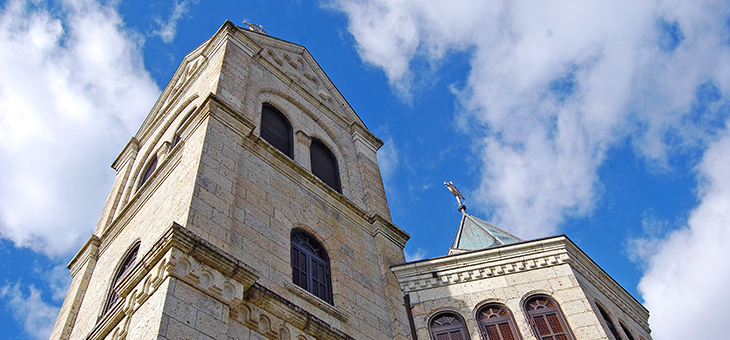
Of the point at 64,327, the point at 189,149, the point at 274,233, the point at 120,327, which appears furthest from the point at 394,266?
the point at 64,327

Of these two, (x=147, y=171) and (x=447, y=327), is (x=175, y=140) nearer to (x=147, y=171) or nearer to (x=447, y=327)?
(x=147, y=171)

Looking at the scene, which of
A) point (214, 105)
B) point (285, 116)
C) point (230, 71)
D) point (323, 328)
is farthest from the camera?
point (285, 116)

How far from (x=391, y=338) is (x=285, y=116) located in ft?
24.9

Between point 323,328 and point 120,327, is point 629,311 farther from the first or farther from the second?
point 120,327

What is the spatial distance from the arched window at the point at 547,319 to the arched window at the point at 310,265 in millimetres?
3982

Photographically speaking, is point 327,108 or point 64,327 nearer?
point 64,327

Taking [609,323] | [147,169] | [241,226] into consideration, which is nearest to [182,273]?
[241,226]

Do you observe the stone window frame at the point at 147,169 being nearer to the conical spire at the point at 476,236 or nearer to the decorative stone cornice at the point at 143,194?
the decorative stone cornice at the point at 143,194

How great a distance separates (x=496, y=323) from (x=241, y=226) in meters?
5.26

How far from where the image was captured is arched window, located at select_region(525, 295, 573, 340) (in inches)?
442

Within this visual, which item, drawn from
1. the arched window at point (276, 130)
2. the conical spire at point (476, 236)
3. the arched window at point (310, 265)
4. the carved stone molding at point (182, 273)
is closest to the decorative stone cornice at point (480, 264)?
the arched window at point (310, 265)

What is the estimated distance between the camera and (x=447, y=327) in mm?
11891

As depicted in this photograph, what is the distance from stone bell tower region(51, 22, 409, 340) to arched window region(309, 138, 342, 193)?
52 mm

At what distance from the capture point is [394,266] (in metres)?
13.1
